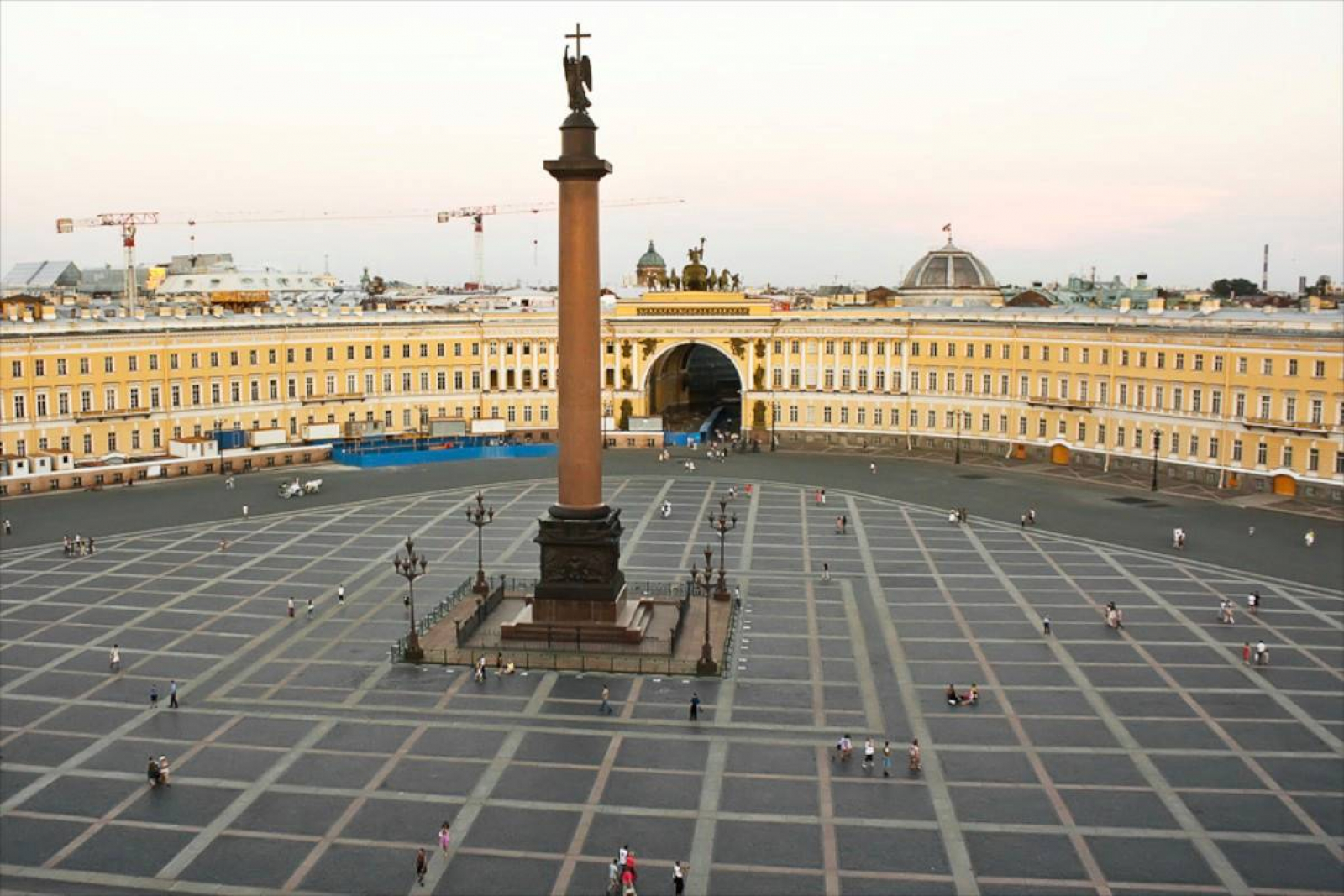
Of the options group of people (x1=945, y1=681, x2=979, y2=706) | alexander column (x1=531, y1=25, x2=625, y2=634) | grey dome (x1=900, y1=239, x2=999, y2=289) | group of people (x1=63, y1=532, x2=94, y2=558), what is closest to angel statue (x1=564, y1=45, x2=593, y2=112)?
alexander column (x1=531, y1=25, x2=625, y2=634)

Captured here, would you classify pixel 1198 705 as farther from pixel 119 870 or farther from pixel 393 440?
pixel 393 440

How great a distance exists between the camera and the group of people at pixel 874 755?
95.6 ft

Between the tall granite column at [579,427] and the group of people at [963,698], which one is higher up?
the tall granite column at [579,427]

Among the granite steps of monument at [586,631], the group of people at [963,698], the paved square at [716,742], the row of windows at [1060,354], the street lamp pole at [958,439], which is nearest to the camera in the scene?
the paved square at [716,742]

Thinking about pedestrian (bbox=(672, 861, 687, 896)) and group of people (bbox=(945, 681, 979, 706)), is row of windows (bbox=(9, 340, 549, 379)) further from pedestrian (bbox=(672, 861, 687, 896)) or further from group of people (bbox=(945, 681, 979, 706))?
pedestrian (bbox=(672, 861, 687, 896))

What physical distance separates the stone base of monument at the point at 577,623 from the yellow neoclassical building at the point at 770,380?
43.4m

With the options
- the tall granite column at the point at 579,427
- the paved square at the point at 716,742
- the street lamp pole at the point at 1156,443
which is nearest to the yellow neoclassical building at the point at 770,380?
the street lamp pole at the point at 1156,443

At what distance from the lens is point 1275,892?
2325 centimetres

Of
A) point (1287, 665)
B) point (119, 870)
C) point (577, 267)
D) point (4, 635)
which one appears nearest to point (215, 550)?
point (4, 635)

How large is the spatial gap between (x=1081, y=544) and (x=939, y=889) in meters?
34.6

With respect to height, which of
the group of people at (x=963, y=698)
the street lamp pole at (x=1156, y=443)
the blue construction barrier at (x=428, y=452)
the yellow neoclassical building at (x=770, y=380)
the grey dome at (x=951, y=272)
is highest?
the grey dome at (x=951, y=272)

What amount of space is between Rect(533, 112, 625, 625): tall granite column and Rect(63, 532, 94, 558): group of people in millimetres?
25135

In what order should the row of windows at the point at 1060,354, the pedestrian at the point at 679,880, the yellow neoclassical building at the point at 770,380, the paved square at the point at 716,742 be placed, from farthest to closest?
the yellow neoclassical building at the point at 770,380 < the row of windows at the point at 1060,354 < the paved square at the point at 716,742 < the pedestrian at the point at 679,880

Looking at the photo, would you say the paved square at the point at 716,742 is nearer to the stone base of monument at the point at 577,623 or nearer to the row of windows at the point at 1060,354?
the stone base of monument at the point at 577,623
